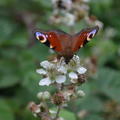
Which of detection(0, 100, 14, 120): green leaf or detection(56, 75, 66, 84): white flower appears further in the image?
detection(0, 100, 14, 120): green leaf

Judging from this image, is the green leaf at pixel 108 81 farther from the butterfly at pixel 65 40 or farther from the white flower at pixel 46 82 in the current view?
the butterfly at pixel 65 40

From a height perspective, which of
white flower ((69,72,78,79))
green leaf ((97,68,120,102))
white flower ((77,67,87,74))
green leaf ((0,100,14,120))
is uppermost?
green leaf ((97,68,120,102))

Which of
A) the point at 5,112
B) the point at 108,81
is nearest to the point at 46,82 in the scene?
the point at 5,112

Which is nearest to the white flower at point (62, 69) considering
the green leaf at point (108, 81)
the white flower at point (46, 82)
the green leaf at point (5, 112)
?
the white flower at point (46, 82)

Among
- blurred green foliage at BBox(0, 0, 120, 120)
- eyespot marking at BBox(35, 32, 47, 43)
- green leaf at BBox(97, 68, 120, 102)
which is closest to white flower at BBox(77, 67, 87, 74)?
eyespot marking at BBox(35, 32, 47, 43)

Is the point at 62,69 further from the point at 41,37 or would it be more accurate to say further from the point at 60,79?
the point at 41,37

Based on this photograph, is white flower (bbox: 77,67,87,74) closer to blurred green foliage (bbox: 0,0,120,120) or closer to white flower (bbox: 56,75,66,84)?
white flower (bbox: 56,75,66,84)

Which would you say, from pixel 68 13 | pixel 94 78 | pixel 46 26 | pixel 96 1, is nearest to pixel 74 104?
pixel 94 78
